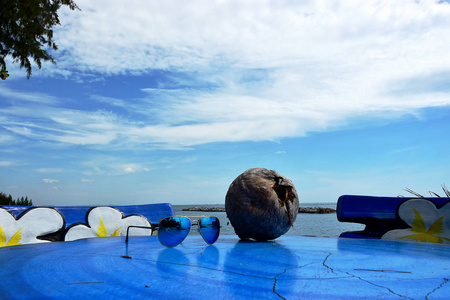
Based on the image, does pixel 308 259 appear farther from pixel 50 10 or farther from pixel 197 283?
pixel 50 10

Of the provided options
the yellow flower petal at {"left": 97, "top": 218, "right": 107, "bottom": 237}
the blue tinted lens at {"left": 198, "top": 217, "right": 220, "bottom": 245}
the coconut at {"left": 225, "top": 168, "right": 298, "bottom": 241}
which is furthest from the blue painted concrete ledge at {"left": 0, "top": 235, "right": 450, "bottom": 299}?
the yellow flower petal at {"left": 97, "top": 218, "right": 107, "bottom": 237}

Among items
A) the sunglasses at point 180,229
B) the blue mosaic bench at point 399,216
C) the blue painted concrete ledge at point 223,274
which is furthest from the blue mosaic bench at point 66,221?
the blue mosaic bench at point 399,216

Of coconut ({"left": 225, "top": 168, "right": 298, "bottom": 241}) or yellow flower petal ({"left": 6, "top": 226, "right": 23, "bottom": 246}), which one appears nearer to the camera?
coconut ({"left": 225, "top": 168, "right": 298, "bottom": 241})

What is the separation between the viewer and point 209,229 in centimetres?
441

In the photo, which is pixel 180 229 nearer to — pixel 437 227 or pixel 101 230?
pixel 101 230

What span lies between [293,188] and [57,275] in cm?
324

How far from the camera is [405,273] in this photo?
2.71 metres

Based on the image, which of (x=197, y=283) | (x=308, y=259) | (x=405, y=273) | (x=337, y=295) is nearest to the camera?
(x=337, y=295)

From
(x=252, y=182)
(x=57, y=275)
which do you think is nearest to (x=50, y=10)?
(x=252, y=182)

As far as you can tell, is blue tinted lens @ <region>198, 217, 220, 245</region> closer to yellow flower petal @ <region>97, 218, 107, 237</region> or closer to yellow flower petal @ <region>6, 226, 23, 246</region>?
yellow flower petal @ <region>97, 218, 107, 237</region>

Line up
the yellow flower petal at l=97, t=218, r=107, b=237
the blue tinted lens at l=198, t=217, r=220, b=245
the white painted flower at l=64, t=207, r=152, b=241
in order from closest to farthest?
the blue tinted lens at l=198, t=217, r=220, b=245 < the white painted flower at l=64, t=207, r=152, b=241 < the yellow flower petal at l=97, t=218, r=107, b=237

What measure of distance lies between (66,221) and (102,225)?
593 millimetres

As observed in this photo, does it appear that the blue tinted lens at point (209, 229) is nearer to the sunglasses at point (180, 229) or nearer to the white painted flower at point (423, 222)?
the sunglasses at point (180, 229)

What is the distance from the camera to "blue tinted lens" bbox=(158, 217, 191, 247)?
4117 mm
